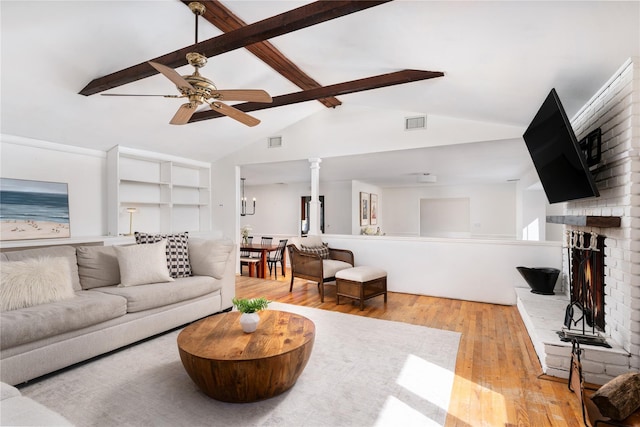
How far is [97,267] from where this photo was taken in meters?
3.15

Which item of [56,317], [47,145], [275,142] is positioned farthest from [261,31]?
[47,145]

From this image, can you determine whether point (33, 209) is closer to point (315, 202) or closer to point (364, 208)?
point (315, 202)

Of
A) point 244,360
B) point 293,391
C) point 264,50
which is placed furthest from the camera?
point 264,50

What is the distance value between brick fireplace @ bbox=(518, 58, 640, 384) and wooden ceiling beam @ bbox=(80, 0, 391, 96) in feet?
5.90

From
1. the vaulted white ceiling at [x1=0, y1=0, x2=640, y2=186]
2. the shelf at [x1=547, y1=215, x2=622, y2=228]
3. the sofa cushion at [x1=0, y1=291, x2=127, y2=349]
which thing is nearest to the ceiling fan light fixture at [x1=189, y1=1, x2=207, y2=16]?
the vaulted white ceiling at [x1=0, y1=0, x2=640, y2=186]

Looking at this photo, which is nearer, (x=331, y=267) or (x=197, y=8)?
(x=197, y=8)

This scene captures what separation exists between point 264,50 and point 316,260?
2.72 m

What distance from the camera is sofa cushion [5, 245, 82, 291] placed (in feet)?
9.04

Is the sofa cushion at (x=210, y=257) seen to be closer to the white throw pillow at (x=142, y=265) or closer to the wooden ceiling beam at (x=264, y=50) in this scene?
the white throw pillow at (x=142, y=265)

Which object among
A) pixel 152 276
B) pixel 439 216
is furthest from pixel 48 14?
pixel 439 216

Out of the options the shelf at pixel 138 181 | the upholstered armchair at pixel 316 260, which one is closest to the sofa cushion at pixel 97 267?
the shelf at pixel 138 181

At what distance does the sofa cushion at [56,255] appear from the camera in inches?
108

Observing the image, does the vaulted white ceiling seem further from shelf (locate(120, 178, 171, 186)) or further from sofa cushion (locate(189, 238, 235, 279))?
sofa cushion (locate(189, 238, 235, 279))

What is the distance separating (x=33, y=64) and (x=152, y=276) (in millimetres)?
2349
